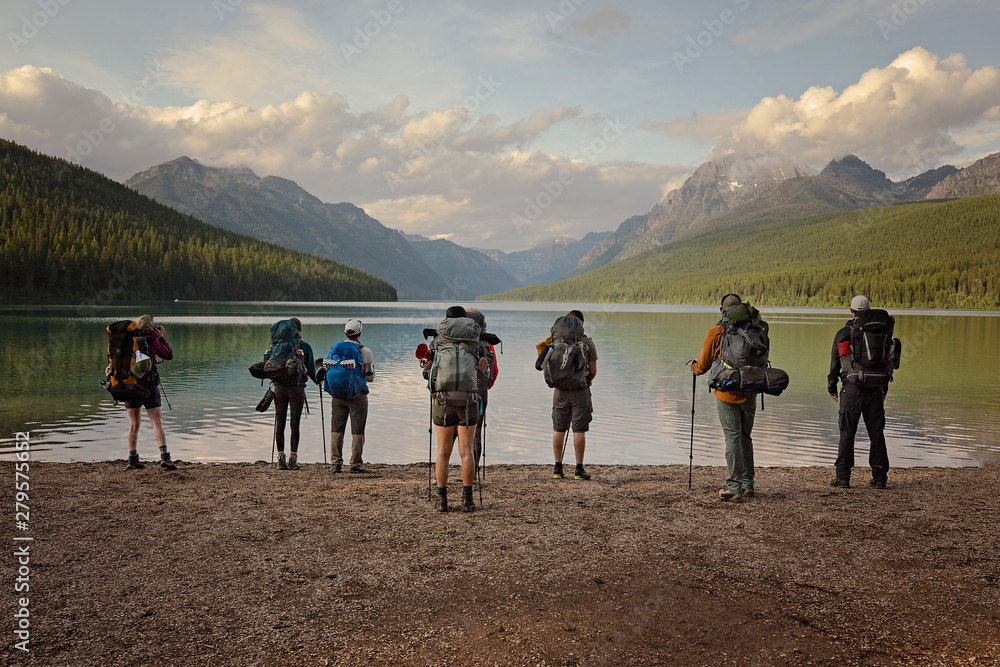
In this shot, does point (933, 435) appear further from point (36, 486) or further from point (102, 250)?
point (102, 250)

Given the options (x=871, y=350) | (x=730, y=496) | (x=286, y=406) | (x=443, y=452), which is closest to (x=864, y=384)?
(x=871, y=350)

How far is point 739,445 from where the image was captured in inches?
384

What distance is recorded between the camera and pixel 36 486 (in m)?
9.78

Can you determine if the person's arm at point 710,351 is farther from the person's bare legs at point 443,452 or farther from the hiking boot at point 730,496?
the person's bare legs at point 443,452

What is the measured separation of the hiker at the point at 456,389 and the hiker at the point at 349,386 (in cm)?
310

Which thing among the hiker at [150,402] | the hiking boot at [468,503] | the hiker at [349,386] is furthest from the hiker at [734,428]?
the hiker at [150,402]

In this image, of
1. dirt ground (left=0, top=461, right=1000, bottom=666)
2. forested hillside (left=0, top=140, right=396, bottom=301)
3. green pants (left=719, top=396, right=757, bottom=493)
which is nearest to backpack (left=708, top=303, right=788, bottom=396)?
green pants (left=719, top=396, right=757, bottom=493)

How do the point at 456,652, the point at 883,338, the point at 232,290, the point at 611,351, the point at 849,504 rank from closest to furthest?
1. the point at 456,652
2. the point at 849,504
3. the point at 883,338
4. the point at 611,351
5. the point at 232,290

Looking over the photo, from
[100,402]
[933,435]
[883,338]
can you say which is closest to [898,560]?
[883,338]

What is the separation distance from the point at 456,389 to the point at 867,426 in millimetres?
7155

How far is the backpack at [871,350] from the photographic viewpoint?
1038 centimetres

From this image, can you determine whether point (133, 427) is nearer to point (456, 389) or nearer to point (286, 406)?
point (286, 406)

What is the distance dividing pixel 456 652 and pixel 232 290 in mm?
164258

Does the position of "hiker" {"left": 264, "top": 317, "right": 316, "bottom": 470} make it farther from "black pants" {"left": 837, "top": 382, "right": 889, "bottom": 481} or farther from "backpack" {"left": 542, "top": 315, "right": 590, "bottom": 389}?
"black pants" {"left": 837, "top": 382, "right": 889, "bottom": 481}
